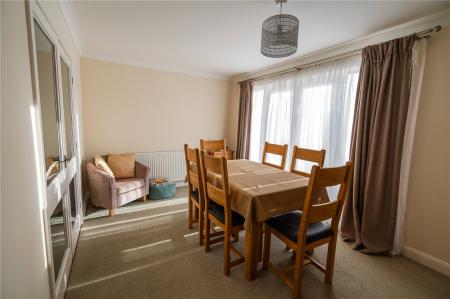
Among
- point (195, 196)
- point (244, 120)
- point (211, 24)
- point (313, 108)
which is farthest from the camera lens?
point (244, 120)

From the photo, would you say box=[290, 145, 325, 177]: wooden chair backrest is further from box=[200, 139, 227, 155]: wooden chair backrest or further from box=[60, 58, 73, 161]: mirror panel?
box=[60, 58, 73, 161]: mirror panel

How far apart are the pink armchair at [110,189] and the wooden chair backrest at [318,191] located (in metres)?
2.45

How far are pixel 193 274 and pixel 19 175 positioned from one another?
1519mm

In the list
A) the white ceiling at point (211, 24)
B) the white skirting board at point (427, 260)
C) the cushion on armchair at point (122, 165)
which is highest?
the white ceiling at point (211, 24)

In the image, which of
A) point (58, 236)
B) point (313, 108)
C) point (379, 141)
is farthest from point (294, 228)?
point (313, 108)

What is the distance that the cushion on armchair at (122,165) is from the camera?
3.44 m

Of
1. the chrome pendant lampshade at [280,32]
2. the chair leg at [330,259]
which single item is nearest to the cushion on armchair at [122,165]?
the chrome pendant lampshade at [280,32]

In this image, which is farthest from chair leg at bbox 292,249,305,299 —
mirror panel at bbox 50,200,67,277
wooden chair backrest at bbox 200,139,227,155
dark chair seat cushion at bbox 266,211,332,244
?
wooden chair backrest at bbox 200,139,227,155

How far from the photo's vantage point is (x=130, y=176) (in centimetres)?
355

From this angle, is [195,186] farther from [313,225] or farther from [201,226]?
[313,225]

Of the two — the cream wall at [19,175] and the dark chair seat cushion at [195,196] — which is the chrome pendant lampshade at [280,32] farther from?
the dark chair seat cushion at [195,196]

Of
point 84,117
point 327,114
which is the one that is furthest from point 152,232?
point 327,114

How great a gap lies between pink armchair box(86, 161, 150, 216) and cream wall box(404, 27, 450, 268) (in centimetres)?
347

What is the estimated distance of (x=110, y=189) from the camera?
2822 millimetres
